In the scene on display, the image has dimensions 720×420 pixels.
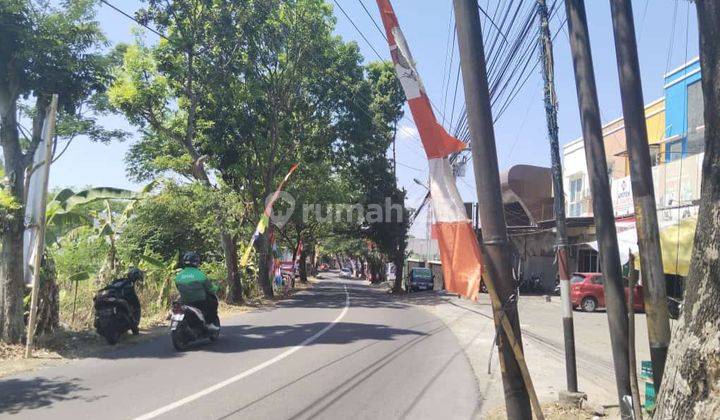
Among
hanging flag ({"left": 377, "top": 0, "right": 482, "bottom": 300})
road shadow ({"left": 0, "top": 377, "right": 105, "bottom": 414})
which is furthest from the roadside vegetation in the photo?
hanging flag ({"left": 377, "top": 0, "right": 482, "bottom": 300})

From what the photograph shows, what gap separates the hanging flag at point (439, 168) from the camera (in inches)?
185

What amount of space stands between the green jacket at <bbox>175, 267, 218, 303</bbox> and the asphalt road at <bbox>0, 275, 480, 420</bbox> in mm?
974

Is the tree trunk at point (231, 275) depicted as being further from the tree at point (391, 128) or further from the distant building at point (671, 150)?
the distant building at point (671, 150)

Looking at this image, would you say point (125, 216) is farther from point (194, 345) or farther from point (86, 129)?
point (194, 345)

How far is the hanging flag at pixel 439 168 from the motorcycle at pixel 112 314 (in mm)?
8203

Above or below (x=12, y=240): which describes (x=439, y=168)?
above

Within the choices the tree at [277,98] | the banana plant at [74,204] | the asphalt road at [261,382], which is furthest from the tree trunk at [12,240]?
the tree at [277,98]

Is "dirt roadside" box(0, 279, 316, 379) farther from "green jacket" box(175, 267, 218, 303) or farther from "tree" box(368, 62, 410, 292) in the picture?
"tree" box(368, 62, 410, 292)

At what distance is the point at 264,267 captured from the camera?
1092 inches

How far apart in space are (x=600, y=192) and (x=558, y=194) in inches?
60.6

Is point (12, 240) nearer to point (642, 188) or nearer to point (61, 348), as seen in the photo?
point (61, 348)

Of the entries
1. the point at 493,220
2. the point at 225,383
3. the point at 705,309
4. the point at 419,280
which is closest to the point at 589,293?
the point at 419,280

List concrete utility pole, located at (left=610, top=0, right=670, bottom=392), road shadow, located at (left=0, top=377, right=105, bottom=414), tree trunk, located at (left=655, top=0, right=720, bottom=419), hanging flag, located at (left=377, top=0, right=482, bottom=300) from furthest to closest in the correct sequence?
road shadow, located at (left=0, top=377, right=105, bottom=414)
concrete utility pole, located at (left=610, top=0, right=670, bottom=392)
hanging flag, located at (left=377, top=0, right=482, bottom=300)
tree trunk, located at (left=655, top=0, right=720, bottom=419)

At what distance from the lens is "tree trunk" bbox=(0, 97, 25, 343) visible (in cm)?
998
